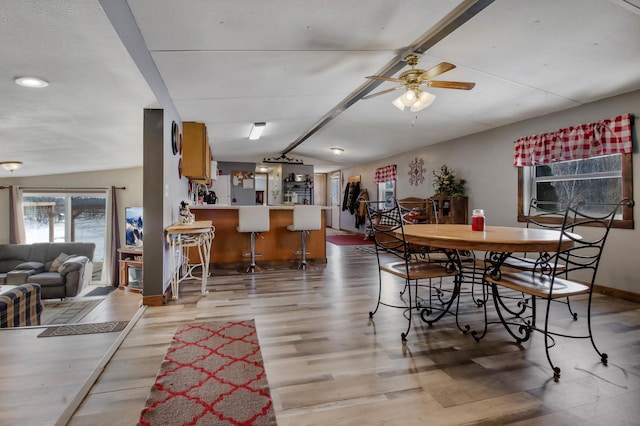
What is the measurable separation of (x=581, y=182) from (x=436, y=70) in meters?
2.70

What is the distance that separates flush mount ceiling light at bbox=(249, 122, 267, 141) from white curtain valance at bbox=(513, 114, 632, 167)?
151 inches

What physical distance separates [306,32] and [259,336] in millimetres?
2281

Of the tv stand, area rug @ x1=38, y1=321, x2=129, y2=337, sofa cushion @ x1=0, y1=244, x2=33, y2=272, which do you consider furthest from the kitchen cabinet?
area rug @ x1=38, y1=321, x2=129, y2=337

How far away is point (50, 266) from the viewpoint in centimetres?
606

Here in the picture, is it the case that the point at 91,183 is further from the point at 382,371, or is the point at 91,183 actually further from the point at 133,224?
the point at 382,371

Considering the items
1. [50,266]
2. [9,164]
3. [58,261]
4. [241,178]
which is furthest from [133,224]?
[241,178]

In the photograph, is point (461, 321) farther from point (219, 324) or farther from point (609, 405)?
point (219, 324)

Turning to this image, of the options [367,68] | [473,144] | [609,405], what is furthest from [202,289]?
[473,144]

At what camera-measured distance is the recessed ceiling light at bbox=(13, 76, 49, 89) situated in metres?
2.05

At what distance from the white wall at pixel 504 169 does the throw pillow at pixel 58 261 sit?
271 inches

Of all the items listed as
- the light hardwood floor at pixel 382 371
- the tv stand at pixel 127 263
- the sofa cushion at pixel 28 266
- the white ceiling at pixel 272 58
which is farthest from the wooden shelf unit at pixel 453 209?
the sofa cushion at pixel 28 266

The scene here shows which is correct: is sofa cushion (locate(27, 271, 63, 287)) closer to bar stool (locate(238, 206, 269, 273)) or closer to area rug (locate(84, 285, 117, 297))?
area rug (locate(84, 285, 117, 297))

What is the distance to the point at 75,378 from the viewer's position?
1.84m

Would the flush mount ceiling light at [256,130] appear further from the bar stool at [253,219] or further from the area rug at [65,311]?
the area rug at [65,311]
